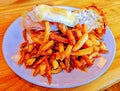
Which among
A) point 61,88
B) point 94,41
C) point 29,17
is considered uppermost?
point 29,17

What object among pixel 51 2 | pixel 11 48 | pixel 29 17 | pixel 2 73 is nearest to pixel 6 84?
pixel 2 73

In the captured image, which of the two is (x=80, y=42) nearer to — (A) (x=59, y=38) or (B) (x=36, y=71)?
(A) (x=59, y=38)

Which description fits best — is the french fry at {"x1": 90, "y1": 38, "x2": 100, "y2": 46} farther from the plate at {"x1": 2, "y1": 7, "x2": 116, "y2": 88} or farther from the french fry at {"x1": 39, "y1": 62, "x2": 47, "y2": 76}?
the french fry at {"x1": 39, "y1": 62, "x2": 47, "y2": 76}

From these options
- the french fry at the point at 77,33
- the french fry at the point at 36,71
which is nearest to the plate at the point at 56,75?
the french fry at the point at 36,71

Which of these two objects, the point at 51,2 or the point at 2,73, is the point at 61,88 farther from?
the point at 51,2

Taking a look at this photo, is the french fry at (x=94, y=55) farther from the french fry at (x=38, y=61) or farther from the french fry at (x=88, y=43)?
the french fry at (x=38, y=61)

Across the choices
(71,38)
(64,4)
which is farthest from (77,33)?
(64,4)
